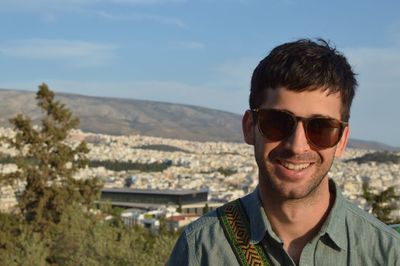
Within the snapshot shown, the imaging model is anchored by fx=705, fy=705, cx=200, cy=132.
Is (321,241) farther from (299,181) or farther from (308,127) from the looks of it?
(308,127)

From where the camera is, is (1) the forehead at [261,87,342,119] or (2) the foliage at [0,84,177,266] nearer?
(1) the forehead at [261,87,342,119]

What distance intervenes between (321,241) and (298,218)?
82 millimetres

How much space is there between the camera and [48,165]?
58.9 feet

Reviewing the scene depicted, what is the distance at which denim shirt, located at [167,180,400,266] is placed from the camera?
156 cm

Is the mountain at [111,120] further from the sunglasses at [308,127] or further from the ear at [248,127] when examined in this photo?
the sunglasses at [308,127]

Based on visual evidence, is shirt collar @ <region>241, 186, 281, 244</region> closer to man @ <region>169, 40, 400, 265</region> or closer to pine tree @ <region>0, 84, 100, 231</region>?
man @ <region>169, 40, 400, 265</region>

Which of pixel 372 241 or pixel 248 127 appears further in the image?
pixel 248 127

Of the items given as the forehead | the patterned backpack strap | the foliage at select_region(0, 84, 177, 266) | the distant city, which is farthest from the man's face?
the distant city

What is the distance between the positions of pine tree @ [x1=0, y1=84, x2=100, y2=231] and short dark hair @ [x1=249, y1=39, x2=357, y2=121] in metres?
15.9

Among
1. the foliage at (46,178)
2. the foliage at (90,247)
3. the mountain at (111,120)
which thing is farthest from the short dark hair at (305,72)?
the mountain at (111,120)

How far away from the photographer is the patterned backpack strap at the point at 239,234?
5.27ft

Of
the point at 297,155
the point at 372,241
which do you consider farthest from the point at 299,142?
the point at 372,241

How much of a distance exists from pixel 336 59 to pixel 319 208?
350 millimetres

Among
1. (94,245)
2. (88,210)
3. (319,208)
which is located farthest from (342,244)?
(88,210)
